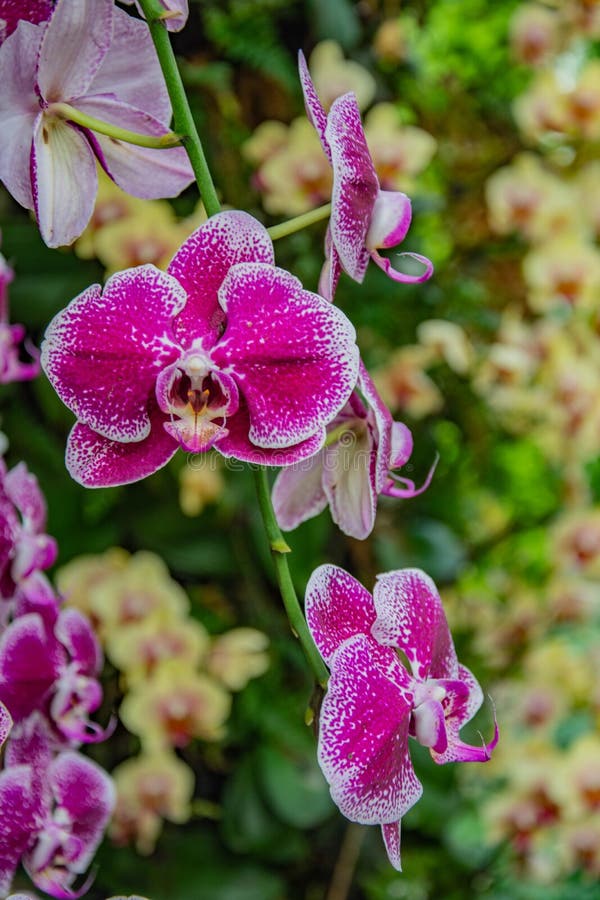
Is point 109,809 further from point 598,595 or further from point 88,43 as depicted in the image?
point 598,595

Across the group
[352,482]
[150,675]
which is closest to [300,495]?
[352,482]

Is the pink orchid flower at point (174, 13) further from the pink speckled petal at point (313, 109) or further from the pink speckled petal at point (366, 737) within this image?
the pink speckled petal at point (366, 737)

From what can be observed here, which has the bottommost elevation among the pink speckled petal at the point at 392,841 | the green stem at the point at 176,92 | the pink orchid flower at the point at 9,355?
the pink speckled petal at the point at 392,841

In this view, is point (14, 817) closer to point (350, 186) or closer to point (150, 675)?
point (350, 186)

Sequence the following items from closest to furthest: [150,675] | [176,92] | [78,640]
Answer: [176,92] < [78,640] < [150,675]

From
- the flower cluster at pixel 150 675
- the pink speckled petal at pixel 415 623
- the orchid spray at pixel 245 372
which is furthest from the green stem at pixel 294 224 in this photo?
the flower cluster at pixel 150 675

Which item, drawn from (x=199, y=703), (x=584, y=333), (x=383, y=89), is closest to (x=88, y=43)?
(x=199, y=703)
